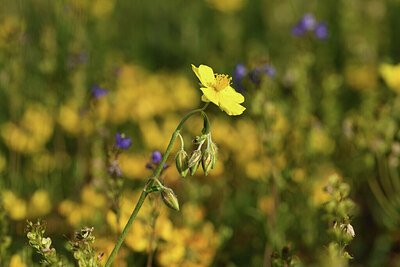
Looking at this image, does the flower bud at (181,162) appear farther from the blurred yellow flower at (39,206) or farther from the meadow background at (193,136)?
the blurred yellow flower at (39,206)

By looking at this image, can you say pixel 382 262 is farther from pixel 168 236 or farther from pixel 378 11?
pixel 378 11

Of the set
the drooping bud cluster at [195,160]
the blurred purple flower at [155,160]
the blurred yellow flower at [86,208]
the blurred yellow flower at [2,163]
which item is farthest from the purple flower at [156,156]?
the blurred yellow flower at [2,163]

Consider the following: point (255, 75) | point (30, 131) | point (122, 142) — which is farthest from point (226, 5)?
point (122, 142)

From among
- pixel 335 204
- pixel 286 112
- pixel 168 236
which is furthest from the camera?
pixel 286 112

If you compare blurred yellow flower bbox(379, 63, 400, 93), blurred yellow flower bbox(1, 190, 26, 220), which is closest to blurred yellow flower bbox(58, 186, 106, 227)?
blurred yellow flower bbox(1, 190, 26, 220)

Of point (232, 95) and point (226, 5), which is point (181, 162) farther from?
point (226, 5)

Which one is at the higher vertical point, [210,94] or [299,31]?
[299,31]

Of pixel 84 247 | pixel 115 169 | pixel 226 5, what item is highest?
pixel 226 5

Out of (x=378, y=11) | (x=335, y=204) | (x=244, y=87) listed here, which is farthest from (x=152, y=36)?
(x=335, y=204)

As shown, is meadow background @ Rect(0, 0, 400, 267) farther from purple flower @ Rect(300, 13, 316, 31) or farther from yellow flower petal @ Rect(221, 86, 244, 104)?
yellow flower petal @ Rect(221, 86, 244, 104)
